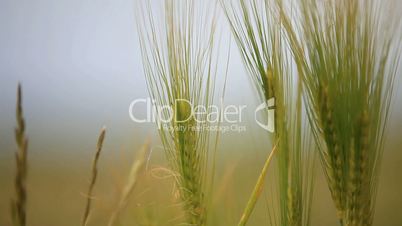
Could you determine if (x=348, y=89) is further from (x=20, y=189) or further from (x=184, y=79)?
(x=20, y=189)

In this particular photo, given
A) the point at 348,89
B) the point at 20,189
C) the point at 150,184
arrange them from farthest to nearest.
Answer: the point at 150,184
the point at 348,89
the point at 20,189

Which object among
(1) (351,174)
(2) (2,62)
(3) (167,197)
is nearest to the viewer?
(1) (351,174)

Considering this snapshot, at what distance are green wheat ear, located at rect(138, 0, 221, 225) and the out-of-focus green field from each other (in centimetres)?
7

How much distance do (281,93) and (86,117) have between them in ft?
1.63

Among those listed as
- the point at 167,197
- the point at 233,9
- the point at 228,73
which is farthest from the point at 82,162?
the point at 233,9

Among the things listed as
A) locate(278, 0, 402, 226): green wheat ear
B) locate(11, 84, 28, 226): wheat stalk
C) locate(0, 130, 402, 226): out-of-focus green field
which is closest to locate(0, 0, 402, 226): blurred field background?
locate(0, 130, 402, 226): out-of-focus green field

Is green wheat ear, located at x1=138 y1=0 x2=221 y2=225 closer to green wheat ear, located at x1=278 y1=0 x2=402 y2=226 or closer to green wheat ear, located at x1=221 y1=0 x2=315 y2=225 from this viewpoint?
green wheat ear, located at x1=221 y1=0 x2=315 y2=225

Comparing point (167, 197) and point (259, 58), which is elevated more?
point (259, 58)

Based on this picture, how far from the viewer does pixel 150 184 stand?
34.0 inches

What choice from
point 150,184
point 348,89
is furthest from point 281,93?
point 150,184

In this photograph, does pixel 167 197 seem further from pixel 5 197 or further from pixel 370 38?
pixel 370 38

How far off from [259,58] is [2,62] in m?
0.68

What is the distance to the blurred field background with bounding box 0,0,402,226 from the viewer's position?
90 centimetres

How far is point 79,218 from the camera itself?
0.93 metres
